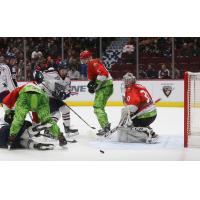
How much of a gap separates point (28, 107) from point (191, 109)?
1.86 m

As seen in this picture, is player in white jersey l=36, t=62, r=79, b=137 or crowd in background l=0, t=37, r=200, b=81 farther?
crowd in background l=0, t=37, r=200, b=81

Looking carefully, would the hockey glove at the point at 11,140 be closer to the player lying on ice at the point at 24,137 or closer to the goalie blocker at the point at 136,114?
the player lying on ice at the point at 24,137

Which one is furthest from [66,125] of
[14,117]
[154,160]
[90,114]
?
[90,114]

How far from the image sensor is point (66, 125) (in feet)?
21.0

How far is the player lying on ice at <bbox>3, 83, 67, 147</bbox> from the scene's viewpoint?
5297 mm

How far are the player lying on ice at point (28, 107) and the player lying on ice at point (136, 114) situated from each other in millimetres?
804

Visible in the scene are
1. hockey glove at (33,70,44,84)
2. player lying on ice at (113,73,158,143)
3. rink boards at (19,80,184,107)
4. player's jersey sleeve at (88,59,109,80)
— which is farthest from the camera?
rink boards at (19,80,184,107)

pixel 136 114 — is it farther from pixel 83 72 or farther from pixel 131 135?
pixel 83 72

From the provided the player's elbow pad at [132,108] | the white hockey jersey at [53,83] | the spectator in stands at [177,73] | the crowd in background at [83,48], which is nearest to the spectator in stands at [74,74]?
the crowd in background at [83,48]

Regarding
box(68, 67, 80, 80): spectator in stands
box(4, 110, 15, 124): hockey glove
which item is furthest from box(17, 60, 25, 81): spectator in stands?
box(4, 110, 15, 124): hockey glove

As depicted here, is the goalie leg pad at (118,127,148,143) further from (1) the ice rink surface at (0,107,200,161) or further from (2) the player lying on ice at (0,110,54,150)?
(2) the player lying on ice at (0,110,54,150)

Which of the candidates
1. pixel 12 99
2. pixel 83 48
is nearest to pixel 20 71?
pixel 83 48

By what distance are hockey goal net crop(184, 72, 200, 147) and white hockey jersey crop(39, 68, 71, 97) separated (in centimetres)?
141

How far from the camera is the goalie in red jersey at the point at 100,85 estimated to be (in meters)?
6.33
